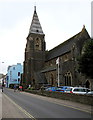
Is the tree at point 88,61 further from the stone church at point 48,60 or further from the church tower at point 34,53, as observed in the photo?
the church tower at point 34,53

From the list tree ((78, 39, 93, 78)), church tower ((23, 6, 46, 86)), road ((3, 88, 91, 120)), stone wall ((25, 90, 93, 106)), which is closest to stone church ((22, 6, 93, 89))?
church tower ((23, 6, 46, 86))

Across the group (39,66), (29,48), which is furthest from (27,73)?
(29,48)

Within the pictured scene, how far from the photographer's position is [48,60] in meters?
57.1

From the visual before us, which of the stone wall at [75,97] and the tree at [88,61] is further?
the tree at [88,61]

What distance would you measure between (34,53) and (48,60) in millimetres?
5556

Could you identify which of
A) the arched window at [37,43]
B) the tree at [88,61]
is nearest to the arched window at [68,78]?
the tree at [88,61]

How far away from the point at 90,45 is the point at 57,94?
871 cm

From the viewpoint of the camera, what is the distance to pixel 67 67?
39.4 meters

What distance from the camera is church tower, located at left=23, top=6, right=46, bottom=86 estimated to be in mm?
56188

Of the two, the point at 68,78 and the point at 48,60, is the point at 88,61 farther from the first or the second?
the point at 48,60

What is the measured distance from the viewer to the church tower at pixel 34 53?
56188mm

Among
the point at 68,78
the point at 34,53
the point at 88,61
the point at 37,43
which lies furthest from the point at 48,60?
the point at 88,61

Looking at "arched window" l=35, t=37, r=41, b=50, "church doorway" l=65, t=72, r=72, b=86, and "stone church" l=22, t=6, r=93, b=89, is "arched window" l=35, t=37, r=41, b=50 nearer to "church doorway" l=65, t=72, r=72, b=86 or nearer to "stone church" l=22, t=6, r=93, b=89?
"stone church" l=22, t=6, r=93, b=89

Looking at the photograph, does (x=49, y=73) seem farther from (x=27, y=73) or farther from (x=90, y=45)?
(x=90, y=45)
